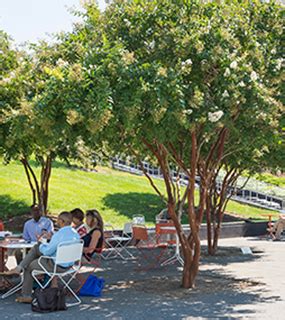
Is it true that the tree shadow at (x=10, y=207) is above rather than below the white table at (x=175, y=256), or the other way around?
above

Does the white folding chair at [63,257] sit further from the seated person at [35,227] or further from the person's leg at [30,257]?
the seated person at [35,227]

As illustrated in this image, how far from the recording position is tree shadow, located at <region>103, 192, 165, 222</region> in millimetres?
22672

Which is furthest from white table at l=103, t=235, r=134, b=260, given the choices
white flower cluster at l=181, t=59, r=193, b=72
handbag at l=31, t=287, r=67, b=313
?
white flower cluster at l=181, t=59, r=193, b=72

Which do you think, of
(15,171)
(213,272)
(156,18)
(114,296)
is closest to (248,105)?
(156,18)

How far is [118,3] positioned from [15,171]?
19358mm

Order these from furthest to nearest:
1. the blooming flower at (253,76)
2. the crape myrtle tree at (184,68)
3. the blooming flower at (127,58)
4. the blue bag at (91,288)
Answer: the blue bag at (91,288) < the blooming flower at (253,76) < the blooming flower at (127,58) < the crape myrtle tree at (184,68)

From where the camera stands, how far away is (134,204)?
79.5ft

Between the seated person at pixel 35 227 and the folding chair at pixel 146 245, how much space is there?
3.04m

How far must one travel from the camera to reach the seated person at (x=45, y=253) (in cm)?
802

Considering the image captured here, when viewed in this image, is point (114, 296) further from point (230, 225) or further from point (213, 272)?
point (230, 225)

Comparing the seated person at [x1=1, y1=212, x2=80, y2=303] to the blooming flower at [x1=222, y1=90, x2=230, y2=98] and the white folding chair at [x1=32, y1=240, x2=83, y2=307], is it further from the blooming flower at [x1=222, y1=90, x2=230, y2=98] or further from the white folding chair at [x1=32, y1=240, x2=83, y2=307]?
the blooming flower at [x1=222, y1=90, x2=230, y2=98]

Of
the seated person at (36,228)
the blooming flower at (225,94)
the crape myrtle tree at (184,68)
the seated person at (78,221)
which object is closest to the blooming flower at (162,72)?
the crape myrtle tree at (184,68)

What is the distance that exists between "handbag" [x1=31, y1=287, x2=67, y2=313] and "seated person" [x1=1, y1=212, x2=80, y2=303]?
36 cm

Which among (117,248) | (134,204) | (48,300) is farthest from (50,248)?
(134,204)
